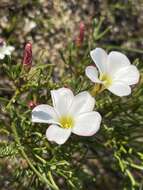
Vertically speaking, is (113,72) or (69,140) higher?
(113,72)

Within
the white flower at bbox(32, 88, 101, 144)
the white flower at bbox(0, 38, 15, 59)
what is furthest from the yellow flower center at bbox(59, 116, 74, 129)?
the white flower at bbox(0, 38, 15, 59)

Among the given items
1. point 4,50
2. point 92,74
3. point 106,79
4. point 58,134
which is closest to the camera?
point 58,134

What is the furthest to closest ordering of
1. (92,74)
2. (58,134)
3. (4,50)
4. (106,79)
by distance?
(4,50), (106,79), (92,74), (58,134)

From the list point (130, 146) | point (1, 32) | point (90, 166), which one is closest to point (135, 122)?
point (130, 146)

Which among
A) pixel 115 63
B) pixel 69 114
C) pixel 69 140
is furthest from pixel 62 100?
pixel 69 140

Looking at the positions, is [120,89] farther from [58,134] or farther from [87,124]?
[58,134]

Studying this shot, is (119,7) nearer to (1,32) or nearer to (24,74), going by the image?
(1,32)

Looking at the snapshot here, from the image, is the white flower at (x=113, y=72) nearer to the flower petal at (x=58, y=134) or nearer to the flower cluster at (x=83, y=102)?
the flower cluster at (x=83, y=102)
